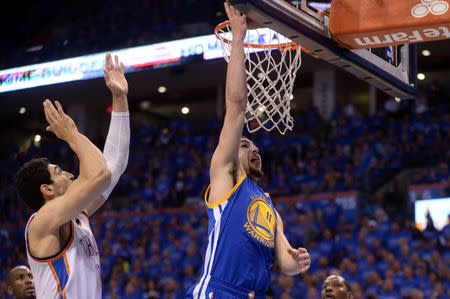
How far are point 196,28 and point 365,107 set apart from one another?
5.28m

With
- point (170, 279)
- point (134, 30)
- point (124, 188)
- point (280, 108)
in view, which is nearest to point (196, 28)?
point (134, 30)

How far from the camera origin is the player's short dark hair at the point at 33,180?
3.91 metres

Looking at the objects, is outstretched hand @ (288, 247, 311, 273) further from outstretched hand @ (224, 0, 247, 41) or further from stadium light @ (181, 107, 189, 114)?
stadium light @ (181, 107, 189, 114)

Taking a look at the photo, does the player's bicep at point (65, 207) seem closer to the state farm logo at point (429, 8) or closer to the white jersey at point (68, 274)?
the white jersey at point (68, 274)

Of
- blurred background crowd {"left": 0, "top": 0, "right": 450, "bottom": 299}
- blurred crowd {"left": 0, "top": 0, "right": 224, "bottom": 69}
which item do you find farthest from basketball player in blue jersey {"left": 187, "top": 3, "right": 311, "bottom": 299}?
blurred crowd {"left": 0, "top": 0, "right": 224, "bottom": 69}

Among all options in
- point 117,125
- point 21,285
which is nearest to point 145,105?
point 21,285

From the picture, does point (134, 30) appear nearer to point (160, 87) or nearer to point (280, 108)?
point (160, 87)

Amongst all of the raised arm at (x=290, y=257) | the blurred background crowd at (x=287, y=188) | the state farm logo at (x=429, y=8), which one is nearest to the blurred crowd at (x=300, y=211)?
the blurred background crowd at (x=287, y=188)

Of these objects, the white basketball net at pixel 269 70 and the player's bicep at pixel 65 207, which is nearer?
the player's bicep at pixel 65 207

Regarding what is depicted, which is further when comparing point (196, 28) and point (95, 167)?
point (196, 28)

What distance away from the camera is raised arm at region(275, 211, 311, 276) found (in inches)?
160

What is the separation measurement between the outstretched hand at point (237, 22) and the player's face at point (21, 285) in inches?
99.9

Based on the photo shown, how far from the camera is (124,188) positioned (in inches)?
734

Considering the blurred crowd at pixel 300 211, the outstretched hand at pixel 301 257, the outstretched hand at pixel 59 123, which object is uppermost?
the outstretched hand at pixel 59 123
